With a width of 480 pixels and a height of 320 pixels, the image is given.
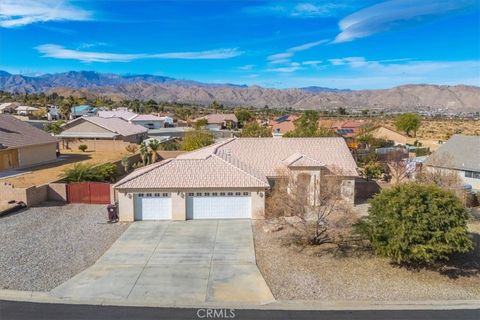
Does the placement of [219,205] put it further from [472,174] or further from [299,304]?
[472,174]

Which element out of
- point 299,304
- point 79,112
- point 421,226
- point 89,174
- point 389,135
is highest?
point 79,112

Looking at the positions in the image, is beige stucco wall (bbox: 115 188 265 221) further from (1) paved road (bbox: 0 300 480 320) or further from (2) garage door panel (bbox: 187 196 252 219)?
(1) paved road (bbox: 0 300 480 320)

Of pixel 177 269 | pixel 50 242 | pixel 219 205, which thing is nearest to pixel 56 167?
pixel 50 242

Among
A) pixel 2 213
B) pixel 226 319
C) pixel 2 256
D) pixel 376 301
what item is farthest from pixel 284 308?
pixel 2 213

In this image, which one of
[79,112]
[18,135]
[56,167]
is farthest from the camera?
[79,112]

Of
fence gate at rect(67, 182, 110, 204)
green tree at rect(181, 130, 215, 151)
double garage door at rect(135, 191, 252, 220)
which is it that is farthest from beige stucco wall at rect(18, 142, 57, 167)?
double garage door at rect(135, 191, 252, 220)

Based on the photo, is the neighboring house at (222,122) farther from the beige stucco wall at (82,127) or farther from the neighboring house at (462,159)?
the neighboring house at (462,159)

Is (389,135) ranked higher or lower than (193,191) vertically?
higher
